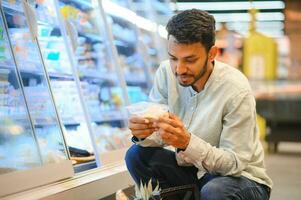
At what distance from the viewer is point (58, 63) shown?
2.98 metres

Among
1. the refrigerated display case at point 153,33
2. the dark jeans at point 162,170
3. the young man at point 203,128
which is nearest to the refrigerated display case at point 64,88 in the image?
the dark jeans at point 162,170

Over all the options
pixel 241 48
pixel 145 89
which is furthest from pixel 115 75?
pixel 241 48

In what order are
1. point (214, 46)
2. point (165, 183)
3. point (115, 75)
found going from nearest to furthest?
1. point (214, 46)
2. point (165, 183)
3. point (115, 75)

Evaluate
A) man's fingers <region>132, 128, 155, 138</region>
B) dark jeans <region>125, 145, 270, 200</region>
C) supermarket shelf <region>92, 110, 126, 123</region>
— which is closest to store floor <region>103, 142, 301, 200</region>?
dark jeans <region>125, 145, 270, 200</region>

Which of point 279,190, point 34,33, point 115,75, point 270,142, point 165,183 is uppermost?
point 34,33

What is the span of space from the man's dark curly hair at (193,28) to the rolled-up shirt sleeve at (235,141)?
0.95ft

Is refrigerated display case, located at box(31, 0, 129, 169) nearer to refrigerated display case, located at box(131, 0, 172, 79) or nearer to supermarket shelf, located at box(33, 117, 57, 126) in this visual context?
supermarket shelf, located at box(33, 117, 57, 126)

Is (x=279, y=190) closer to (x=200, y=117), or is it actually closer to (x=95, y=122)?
(x=95, y=122)

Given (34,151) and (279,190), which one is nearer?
(34,151)

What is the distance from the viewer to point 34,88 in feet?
8.35

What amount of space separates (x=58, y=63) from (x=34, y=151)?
2.49 feet

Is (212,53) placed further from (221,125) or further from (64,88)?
(64,88)

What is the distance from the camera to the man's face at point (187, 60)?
6.11 ft

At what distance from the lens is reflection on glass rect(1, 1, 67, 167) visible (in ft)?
8.03
